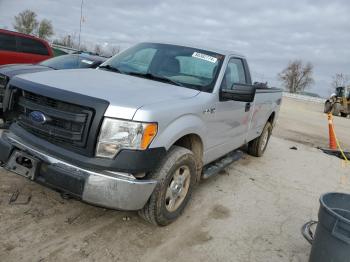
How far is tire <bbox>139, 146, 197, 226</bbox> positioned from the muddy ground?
0.17m

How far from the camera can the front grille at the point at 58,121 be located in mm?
3457

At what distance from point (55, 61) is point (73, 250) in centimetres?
643

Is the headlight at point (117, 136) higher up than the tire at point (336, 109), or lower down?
higher up

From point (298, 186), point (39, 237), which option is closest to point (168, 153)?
point (39, 237)

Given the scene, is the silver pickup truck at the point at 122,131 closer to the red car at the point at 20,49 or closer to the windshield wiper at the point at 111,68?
the windshield wiper at the point at 111,68

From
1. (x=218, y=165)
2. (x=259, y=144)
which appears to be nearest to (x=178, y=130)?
(x=218, y=165)

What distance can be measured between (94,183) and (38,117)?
2.86ft

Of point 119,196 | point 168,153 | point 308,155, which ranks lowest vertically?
point 308,155

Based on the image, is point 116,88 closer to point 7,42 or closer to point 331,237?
point 331,237

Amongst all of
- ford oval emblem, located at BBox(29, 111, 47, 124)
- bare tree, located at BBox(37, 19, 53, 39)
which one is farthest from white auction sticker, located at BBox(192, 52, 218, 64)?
bare tree, located at BBox(37, 19, 53, 39)

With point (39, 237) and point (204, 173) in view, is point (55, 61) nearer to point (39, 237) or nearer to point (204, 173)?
point (204, 173)

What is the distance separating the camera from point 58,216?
13.3ft

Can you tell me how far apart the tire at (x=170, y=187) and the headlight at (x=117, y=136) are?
47cm

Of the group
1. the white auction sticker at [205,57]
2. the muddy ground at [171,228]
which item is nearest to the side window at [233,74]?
the white auction sticker at [205,57]
